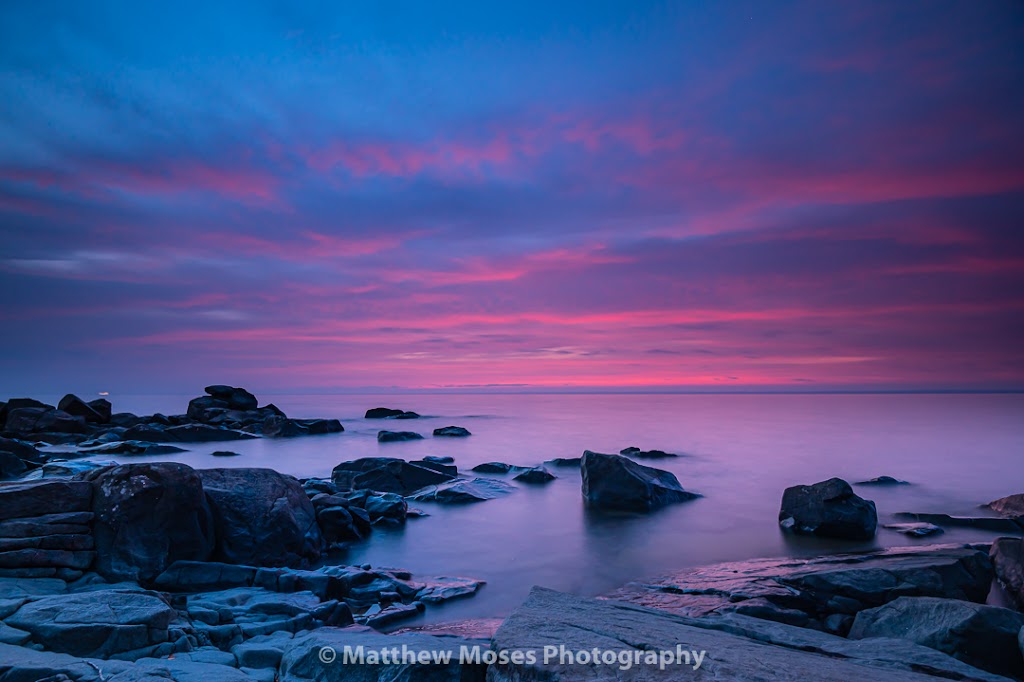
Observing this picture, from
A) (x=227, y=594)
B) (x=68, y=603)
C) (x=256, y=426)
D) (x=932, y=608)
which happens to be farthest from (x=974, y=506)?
(x=256, y=426)

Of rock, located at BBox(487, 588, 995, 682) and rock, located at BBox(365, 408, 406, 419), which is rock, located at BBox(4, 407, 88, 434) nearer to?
rock, located at BBox(365, 408, 406, 419)

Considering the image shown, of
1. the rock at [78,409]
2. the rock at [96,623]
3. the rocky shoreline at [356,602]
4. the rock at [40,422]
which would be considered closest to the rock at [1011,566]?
Result: the rocky shoreline at [356,602]

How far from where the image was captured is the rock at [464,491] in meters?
16.9

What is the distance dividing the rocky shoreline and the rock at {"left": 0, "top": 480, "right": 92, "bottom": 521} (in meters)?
0.02

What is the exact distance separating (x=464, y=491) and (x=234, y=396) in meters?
36.0

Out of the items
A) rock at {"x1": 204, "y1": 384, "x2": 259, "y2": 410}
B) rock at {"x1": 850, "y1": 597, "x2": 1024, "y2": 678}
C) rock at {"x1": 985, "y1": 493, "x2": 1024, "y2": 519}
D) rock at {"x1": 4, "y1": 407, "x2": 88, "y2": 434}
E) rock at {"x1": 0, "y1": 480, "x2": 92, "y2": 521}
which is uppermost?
rock at {"x1": 204, "y1": 384, "x2": 259, "y2": 410}

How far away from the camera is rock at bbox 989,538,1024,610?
7.95m

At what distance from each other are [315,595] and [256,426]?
117 ft

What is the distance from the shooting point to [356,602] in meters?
8.52

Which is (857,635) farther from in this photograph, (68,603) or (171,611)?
(68,603)

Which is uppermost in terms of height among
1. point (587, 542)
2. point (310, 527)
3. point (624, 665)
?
point (624, 665)

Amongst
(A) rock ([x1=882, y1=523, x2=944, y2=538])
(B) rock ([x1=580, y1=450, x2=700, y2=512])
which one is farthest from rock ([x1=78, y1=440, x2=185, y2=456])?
(A) rock ([x1=882, y1=523, x2=944, y2=538])

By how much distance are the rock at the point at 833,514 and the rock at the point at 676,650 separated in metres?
7.88

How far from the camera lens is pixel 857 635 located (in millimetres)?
6805
